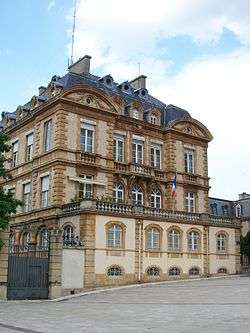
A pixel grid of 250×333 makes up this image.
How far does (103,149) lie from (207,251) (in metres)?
11.4

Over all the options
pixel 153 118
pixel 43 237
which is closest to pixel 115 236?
pixel 43 237

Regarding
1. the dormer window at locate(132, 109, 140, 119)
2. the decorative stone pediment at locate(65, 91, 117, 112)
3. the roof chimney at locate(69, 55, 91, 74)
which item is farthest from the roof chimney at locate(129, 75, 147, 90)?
the decorative stone pediment at locate(65, 91, 117, 112)

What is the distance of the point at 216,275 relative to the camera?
1601 inches

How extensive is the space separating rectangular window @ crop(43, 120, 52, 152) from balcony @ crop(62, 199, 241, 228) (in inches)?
224

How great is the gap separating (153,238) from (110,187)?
562 centimetres

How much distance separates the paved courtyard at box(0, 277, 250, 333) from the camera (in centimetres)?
1475

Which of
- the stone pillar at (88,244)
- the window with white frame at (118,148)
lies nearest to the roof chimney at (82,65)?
the window with white frame at (118,148)

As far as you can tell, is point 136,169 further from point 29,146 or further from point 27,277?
point 27,277

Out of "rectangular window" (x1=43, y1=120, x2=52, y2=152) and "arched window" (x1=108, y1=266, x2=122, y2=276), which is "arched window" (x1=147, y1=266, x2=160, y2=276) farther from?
"rectangular window" (x1=43, y1=120, x2=52, y2=152)

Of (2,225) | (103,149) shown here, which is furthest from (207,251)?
(2,225)

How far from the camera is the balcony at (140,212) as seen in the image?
3397 centimetres

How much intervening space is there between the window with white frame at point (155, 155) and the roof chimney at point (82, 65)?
9.29m

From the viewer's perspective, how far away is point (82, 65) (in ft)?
154

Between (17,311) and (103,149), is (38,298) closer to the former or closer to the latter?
(17,311)
